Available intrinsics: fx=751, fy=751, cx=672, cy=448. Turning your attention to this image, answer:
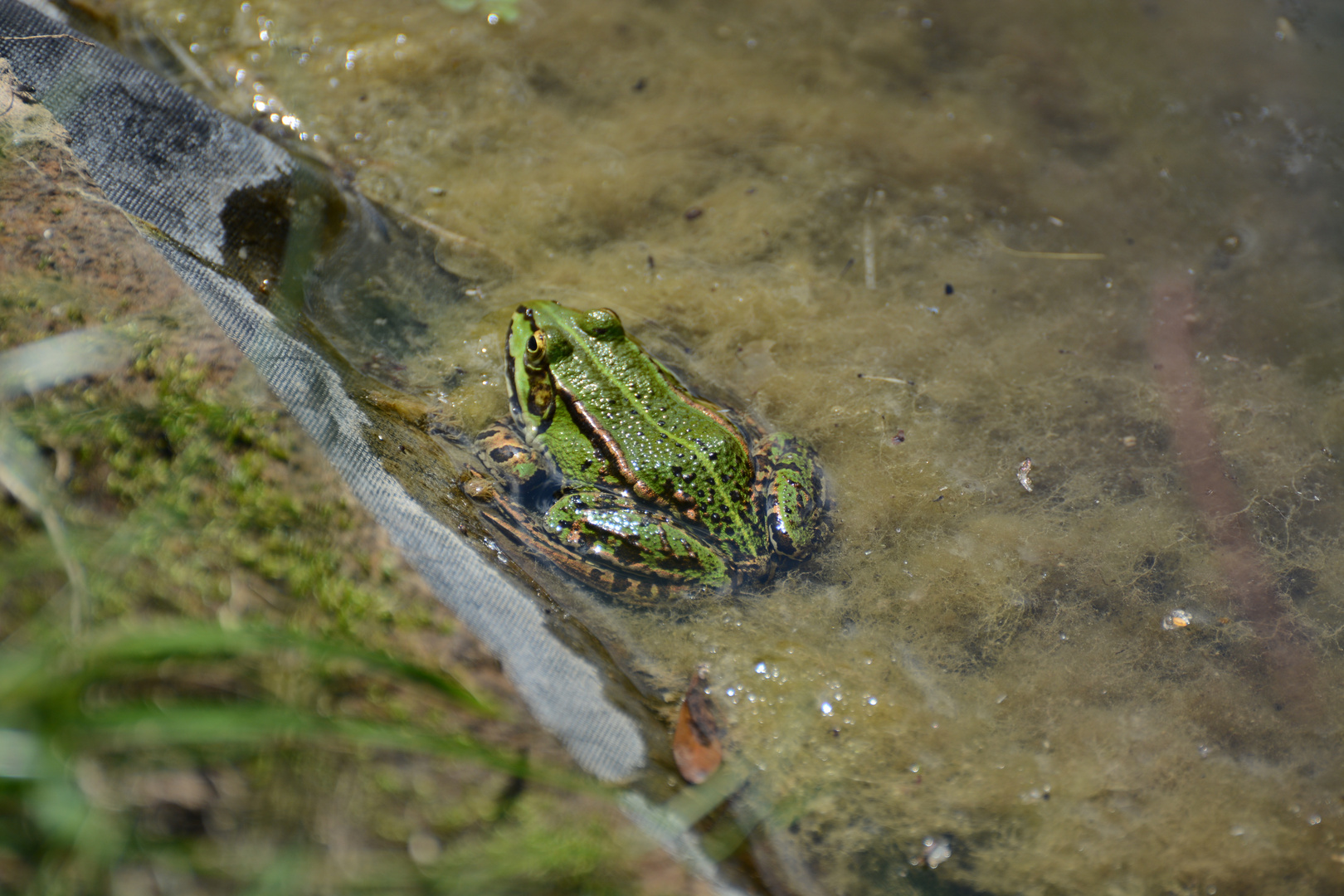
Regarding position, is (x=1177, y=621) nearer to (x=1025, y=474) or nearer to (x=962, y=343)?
(x=1025, y=474)

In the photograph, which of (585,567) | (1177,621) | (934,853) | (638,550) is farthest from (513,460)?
(1177,621)

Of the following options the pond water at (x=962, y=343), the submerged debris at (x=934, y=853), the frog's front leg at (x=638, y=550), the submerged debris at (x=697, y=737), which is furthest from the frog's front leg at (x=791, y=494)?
the submerged debris at (x=934, y=853)

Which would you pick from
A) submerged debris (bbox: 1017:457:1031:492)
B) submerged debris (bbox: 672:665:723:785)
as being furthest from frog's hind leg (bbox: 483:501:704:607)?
submerged debris (bbox: 1017:457:1031:492)

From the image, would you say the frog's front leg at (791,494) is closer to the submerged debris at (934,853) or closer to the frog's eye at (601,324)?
the frog's eye at (601,324)

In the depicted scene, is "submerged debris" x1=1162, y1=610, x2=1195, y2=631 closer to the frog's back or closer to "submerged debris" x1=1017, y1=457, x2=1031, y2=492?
"submerged debris" x1=1017, y1=457, x2=1031, y2=492

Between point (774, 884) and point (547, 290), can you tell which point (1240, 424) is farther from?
point (547, 290)
